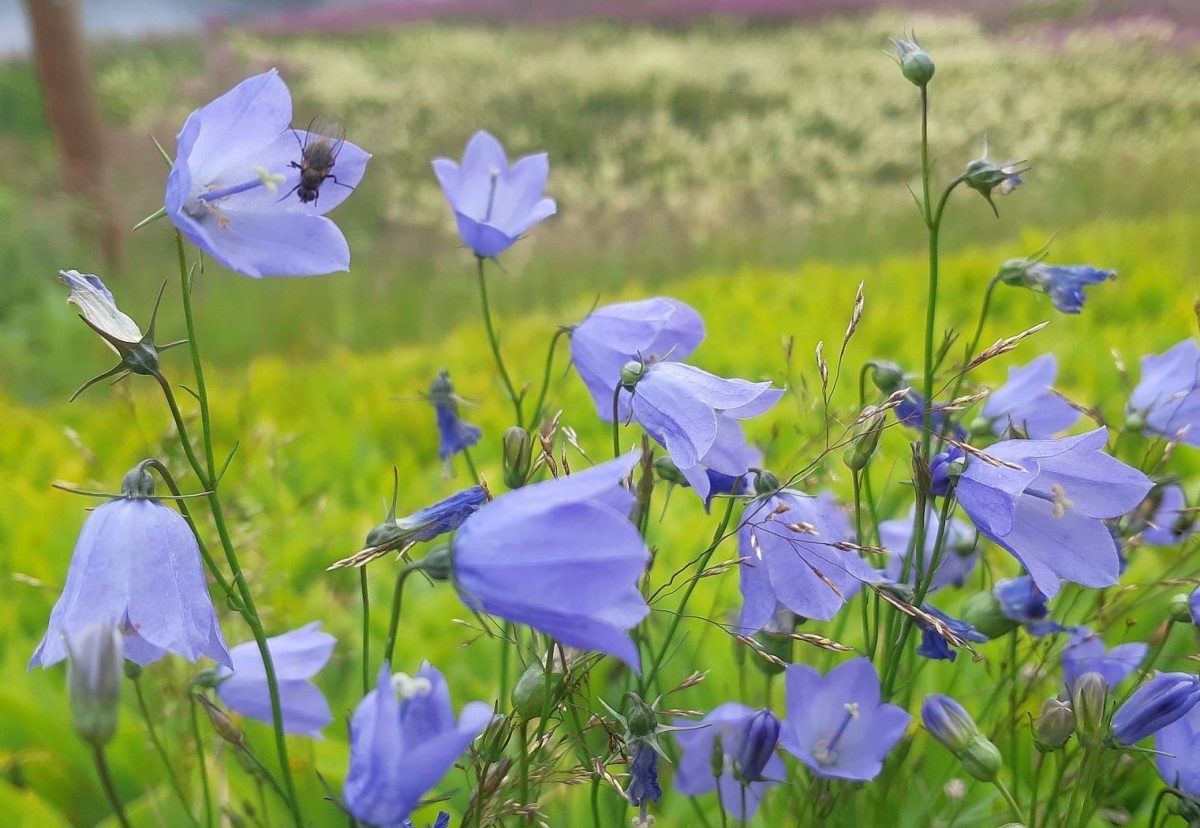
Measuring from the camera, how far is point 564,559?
0.43m

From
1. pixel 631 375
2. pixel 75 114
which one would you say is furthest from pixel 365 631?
pixel 75 114

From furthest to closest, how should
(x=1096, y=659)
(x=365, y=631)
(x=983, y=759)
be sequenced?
(x=1096, y=659) → (x=983, y=759) → (x=365, y=631)

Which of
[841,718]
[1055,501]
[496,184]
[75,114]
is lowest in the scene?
[75,114]

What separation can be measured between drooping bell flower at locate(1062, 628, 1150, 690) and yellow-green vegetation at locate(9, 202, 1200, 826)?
0.52 feet

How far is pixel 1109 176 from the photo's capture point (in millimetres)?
4629

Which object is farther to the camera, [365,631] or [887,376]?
[887,376]

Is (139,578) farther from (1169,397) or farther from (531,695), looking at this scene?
(1169,397)

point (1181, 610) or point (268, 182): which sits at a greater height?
point (268, 182)

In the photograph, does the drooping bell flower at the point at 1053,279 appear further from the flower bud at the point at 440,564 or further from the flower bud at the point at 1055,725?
the flower bud at the point at 440,564

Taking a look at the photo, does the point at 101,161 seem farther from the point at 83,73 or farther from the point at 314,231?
the point at 314,231

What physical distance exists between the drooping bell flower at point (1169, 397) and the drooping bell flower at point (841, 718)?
35 centimetres

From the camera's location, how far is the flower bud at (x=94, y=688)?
0.38 metres

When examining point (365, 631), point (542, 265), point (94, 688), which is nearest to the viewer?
point (94, 688)

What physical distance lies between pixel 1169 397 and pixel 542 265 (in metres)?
4.43
